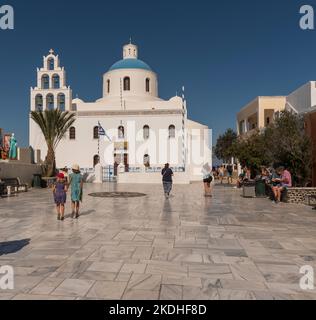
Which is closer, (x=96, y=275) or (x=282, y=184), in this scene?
(x=96, y=275)

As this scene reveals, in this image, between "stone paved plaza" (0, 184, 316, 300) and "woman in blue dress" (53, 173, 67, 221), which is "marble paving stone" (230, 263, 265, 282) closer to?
"stone paved plaza" (0, 184, 316, 300)

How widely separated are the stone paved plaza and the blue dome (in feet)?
110

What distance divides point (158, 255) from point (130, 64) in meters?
37.7

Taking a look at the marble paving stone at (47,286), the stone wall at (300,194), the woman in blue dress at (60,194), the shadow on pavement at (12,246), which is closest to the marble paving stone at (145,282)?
the marble paving stone at (47,286)

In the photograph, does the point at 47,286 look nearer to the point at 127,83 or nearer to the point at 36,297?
the point at 36,297

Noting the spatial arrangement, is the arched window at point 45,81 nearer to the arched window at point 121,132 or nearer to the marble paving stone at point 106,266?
the arched window at point 121,132

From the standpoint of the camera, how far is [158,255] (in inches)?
203

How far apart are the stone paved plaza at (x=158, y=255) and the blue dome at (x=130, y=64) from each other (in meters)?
33.4

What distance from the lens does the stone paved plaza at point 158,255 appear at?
12.2 ft

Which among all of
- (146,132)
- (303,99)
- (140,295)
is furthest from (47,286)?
(146,132)

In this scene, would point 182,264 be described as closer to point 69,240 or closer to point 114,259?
point 114,259

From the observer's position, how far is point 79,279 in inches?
159

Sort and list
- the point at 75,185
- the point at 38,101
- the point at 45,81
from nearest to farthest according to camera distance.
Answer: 1. the point at 75,185
2. the point at 45,81
3. the point at 38,101

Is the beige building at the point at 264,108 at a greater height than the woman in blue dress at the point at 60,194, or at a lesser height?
greater
